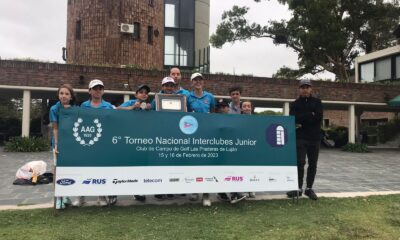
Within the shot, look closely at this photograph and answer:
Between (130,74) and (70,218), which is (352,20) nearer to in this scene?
(130,74)

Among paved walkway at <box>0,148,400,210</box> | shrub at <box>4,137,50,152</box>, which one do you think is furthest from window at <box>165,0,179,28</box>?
paved walkway at <box>0,148,400,210</box>

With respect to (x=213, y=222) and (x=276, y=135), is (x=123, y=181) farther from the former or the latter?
(x=276, y=135)

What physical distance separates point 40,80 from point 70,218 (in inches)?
475

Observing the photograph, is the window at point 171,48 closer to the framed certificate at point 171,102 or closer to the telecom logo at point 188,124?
the framed certificate at point 171,102

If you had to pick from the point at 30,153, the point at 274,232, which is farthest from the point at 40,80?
the point at 274,232

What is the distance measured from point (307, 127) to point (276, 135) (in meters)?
Result: 0.58

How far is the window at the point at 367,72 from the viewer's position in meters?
28.1

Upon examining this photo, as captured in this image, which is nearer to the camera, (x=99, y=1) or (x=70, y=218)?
(x=70, y=218)

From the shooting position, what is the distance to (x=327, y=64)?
31781 millimetres

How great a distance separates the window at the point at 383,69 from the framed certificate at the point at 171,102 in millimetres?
23963

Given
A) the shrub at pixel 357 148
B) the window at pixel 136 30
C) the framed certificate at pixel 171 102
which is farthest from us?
the window at pixel 136 30

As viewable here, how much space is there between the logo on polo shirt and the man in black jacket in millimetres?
3058

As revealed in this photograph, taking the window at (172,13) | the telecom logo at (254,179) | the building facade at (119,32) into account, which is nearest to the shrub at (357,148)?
the building facade at (119,32)

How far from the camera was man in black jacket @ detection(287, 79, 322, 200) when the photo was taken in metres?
6.25
